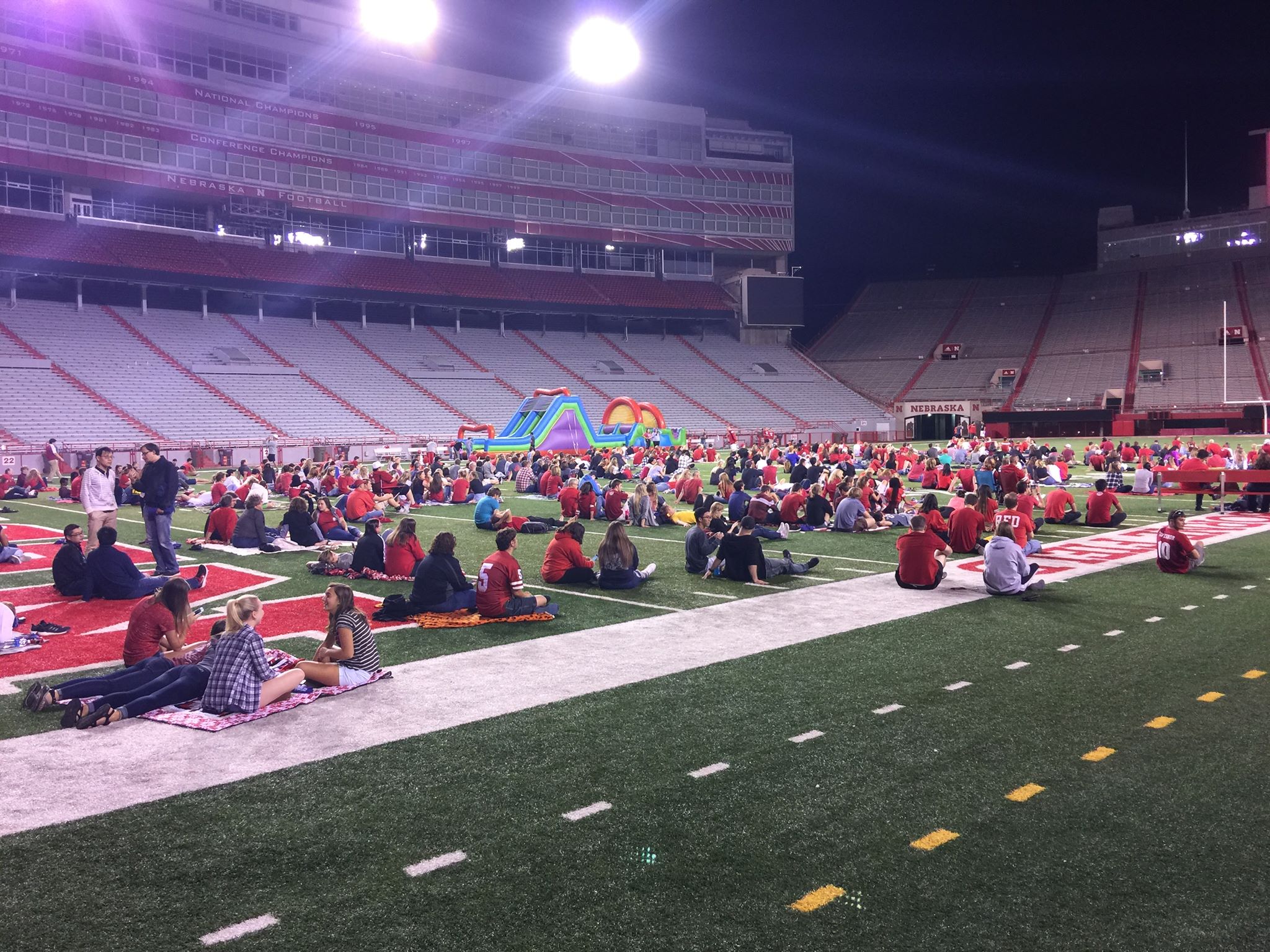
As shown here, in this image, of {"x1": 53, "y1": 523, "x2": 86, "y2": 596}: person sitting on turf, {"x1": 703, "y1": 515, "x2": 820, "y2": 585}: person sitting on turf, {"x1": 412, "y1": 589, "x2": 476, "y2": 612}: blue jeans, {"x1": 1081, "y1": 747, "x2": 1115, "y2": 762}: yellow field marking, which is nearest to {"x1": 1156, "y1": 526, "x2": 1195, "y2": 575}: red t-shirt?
{"x1": 703, "y1": 515, "x2": 820, "y2": 585}: person sitting on turf

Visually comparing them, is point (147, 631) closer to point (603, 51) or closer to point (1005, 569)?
point (1005, 569)

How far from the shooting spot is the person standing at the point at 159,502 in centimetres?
1313

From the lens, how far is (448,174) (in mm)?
60094

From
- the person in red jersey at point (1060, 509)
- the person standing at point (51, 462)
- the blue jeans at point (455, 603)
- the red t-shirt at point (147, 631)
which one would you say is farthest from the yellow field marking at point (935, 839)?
the person standing at point (51, 462)

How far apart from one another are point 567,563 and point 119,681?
5.92 m

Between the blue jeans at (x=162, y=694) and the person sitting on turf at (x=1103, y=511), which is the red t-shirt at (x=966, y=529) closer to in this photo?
the person sitting on turf at (x=1103, y=511)

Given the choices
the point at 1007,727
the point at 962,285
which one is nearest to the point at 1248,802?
the point at 1007,727

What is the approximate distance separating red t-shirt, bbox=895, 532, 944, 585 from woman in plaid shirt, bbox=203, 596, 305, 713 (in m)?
7.73

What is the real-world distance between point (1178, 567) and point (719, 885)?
1076cm

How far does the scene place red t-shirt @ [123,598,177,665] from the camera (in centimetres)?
806

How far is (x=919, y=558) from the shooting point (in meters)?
12.0

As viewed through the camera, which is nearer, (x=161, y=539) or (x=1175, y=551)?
(x=1175, y=551)

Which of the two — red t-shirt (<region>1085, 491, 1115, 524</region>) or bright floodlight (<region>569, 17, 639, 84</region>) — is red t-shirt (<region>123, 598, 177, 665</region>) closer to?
red t-shirt (<region>1085, 491, 1115, 524</region>)

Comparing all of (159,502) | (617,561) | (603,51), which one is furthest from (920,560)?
(603,51)
